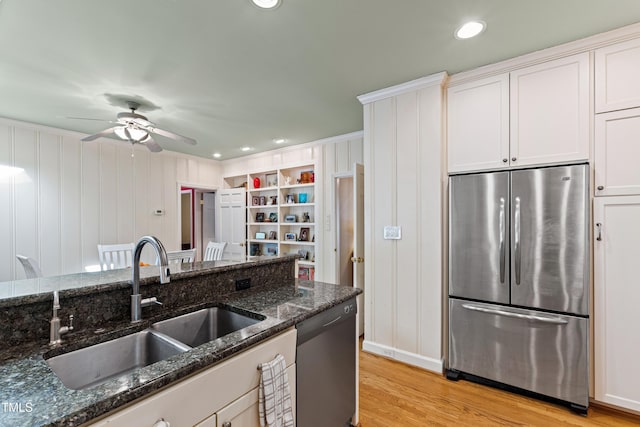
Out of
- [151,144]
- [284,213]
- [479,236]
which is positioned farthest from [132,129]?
[479,236]

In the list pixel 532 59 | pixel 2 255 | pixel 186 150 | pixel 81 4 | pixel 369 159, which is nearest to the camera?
pixel 81 4

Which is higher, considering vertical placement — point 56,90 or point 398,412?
point 56,90

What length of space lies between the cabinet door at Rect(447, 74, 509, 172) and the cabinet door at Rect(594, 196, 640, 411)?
2.58 feet

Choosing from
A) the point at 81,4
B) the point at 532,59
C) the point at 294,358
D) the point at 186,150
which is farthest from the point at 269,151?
the point at 294,358

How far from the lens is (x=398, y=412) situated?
2066 millimetres

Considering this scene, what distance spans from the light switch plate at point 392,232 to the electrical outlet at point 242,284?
1497 millimetres

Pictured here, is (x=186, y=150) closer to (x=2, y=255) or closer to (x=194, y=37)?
(x=2, y=255)

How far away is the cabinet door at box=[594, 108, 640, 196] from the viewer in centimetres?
196

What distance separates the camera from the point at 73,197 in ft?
13.2

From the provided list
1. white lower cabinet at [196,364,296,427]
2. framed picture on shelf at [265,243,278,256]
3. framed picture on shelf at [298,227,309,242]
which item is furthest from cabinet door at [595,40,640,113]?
framed picture on shelf at [265,243,278,256]

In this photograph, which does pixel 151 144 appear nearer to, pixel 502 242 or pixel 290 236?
pixel 290 236

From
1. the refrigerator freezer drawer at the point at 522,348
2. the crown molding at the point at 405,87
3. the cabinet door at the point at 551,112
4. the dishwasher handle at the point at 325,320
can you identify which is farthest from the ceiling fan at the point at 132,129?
the refrigerator freezer drawer at the point at 522,348

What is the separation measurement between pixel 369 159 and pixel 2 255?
15.0ft

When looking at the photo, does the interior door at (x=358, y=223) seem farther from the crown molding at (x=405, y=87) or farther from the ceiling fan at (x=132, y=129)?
the ceiling fan at (x=132, y=129)
